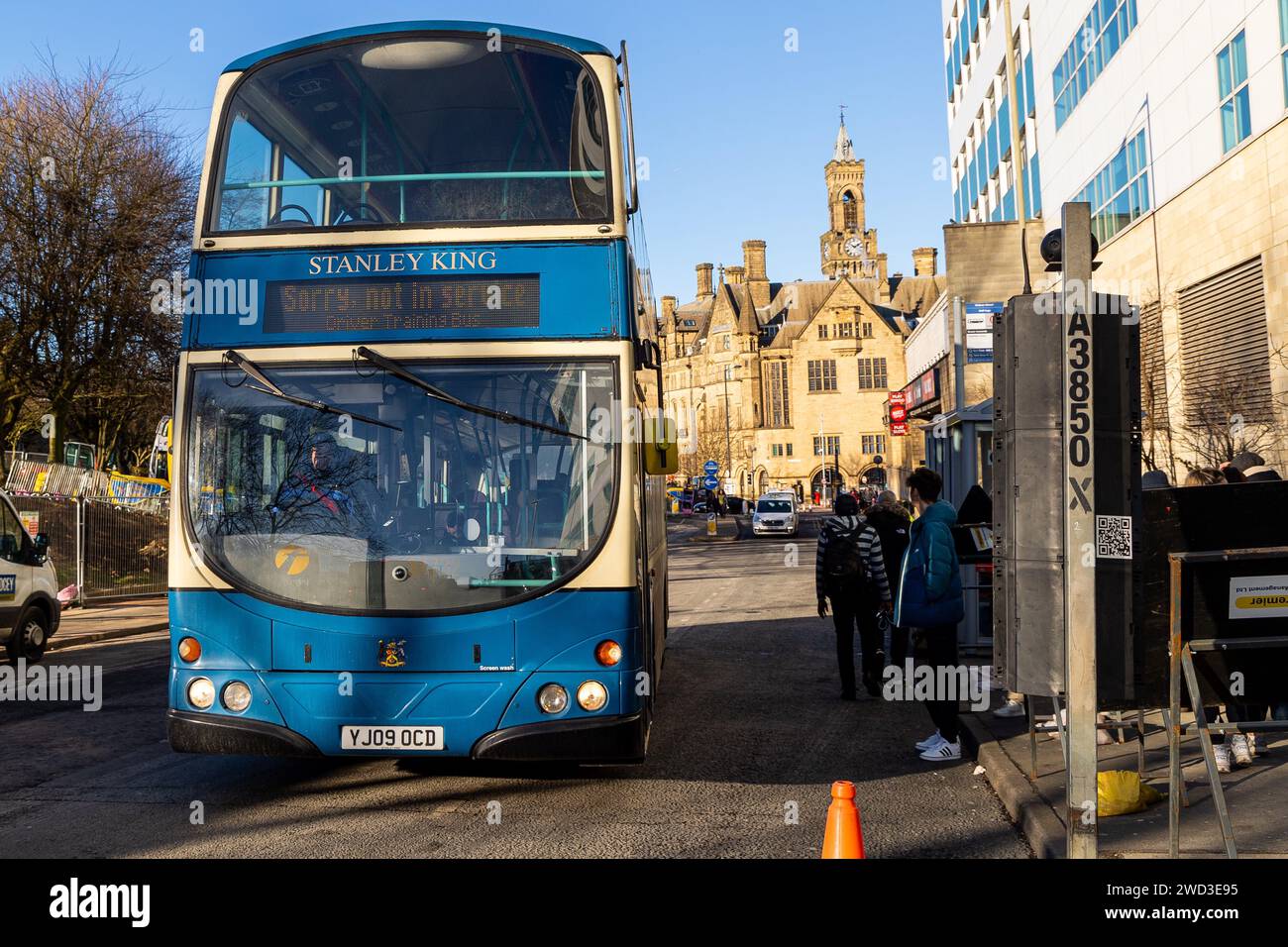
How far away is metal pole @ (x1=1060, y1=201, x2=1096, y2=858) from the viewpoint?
5.27 meters

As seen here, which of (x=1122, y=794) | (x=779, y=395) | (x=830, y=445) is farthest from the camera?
(x=779, y=395)

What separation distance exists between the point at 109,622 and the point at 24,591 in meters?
6.85

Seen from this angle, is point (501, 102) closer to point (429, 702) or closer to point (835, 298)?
point (429, 702)

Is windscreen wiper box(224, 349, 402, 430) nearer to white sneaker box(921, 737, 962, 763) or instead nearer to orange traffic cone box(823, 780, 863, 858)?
orange traffic cone box(823, 780, 863, 858)

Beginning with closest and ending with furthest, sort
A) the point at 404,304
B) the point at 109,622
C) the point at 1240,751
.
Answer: the point at 404,304, the point at 1240,751, the point at 109,622

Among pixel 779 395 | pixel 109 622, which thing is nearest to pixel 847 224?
pixel 779 395

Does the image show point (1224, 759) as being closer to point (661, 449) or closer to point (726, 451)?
point (661, 449)

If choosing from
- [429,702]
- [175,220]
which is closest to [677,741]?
[429,702]

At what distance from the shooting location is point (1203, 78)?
67.1 feet

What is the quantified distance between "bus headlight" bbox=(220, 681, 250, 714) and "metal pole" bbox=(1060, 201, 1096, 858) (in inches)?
173

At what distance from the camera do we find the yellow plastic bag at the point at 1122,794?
21.5 ft

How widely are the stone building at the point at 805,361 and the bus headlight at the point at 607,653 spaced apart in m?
83.3

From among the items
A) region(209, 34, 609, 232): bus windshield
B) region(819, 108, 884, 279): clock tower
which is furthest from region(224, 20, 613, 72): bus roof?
region(819, 108, 884, 279): clock tower

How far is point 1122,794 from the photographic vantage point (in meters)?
6.56
